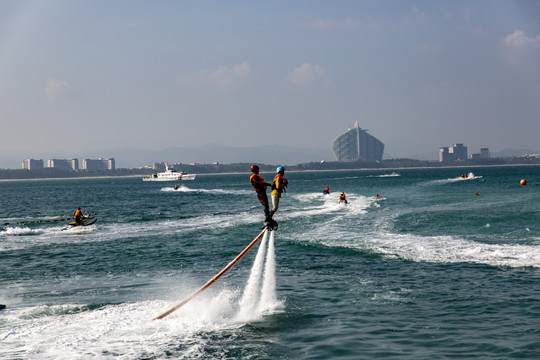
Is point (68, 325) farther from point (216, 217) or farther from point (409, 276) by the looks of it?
point (216, 217)

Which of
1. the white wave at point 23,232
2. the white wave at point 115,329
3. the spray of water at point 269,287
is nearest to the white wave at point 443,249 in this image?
the spray of water at point 269,287

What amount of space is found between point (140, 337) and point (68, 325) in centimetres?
282

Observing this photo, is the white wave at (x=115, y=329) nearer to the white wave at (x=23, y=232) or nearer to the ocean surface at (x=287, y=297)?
the ocean surface at (x=287, y=297)

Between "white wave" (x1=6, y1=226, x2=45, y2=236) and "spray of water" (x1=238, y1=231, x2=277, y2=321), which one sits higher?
"spray of water" (x1=238, y1=231, x2=277, y2=321)

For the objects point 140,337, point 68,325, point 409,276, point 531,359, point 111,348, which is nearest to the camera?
point 531,359

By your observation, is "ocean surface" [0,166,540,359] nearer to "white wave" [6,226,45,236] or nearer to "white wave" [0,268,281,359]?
"white wave" [0,268,281,359]

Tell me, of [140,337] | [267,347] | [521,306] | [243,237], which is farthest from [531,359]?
[243,237]

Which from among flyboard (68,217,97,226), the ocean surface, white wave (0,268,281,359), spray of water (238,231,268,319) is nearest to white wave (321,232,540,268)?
the ocean surface

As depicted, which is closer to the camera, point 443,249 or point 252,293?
point 252,293

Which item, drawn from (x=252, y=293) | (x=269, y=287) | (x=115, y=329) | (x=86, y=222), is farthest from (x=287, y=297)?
(x=86, y=222)

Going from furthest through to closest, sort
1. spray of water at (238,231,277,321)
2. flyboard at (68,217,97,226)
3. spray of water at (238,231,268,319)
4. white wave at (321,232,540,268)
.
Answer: flyboard at (68,217,97,226)
white wave at (321,232,540,268)
spray of water at (238,231,277,321)
spray of water at (238,231,268,319)

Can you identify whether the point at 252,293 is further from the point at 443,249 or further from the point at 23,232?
the point at 23,232

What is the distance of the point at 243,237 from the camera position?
38594mm

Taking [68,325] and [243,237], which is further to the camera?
[243,237]
